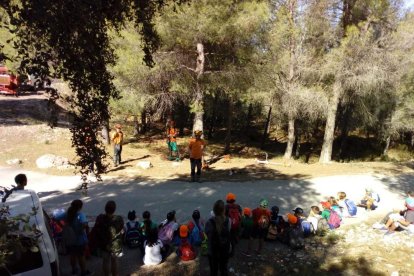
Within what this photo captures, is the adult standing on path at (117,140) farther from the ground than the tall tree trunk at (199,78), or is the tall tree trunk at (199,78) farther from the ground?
the tall tree trunk at (199,78)

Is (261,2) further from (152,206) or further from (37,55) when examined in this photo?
(37,55)

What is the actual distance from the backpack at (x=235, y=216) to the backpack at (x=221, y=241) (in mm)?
1002

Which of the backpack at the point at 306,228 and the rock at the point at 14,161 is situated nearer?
the backpack at the point at 306,228

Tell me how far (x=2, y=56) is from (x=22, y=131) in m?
17.6

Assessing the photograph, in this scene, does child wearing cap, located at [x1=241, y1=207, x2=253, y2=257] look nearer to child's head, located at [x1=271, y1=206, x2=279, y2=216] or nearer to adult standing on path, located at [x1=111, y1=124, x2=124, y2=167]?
child's head, located at [x1=271, y1=206, x2=279, y2=216]

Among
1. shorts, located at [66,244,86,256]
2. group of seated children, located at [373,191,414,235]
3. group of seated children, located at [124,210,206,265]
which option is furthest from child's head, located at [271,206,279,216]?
shorts, located at [66,244,86,256]

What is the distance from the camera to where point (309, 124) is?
2562 centimetres

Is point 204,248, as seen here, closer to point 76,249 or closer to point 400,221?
point 76,249

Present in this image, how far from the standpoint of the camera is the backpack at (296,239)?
7887 mm

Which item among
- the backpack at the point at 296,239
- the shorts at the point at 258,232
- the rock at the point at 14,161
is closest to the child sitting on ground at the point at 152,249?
the shorts at the point at 258,232

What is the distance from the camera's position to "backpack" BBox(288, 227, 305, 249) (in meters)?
7.89

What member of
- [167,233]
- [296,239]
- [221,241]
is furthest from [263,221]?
[167,233]

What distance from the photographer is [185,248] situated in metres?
7.30

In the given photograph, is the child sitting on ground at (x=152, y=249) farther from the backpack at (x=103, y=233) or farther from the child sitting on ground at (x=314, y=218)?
the child sitting on ground at (x=314, y=218)
